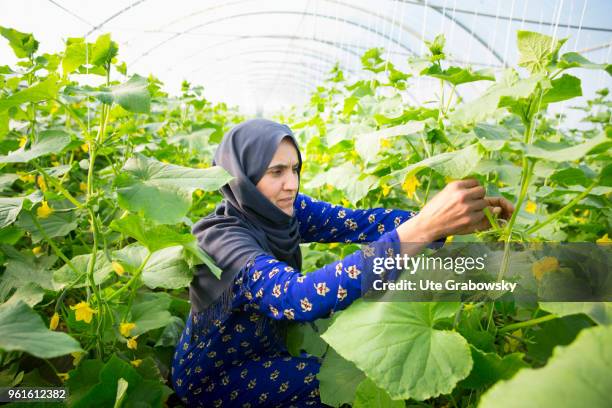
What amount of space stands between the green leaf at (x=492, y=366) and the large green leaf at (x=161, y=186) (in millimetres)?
627

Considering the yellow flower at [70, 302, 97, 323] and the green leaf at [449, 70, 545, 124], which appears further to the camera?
the yellow flower at [70, 302, 97, 323]

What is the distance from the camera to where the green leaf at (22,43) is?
4.39 ft

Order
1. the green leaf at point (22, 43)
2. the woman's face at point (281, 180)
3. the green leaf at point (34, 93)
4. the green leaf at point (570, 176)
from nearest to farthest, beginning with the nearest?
the green leaf at point (570, 176) < the green leaf at point (34, 93) < the green leaf at point (22, 43) < the woman's face at point (281, 180)

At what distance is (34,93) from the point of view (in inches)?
38.9

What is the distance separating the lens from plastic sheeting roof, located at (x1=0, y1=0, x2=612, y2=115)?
5172 millimetres

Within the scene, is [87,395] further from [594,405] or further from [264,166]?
[594,405]

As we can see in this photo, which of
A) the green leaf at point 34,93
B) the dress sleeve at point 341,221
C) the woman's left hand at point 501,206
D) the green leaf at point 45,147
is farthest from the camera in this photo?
the dress sleeve at point 341,221

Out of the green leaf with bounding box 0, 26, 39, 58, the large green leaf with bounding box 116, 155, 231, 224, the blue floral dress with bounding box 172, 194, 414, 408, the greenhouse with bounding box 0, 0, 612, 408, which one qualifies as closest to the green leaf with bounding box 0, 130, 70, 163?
the greenhouse with bounding box 0, 0, 612, 408

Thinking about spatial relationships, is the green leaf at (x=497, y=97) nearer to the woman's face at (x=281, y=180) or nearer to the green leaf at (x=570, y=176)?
the green leaf at (x=570, y=176)

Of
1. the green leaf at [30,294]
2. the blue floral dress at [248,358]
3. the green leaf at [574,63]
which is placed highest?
the green leaf at [574,63]

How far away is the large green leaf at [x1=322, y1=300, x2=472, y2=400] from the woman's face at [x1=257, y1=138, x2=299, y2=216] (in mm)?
633

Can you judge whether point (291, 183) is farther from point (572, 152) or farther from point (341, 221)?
point (572, 152)

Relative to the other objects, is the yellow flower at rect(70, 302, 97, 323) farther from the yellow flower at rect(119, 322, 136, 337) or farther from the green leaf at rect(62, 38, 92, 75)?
the green leaf at rect(62, 38, 92, 75)

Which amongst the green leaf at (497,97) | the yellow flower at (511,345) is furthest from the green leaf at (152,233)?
the yellow flower at (511,345)
